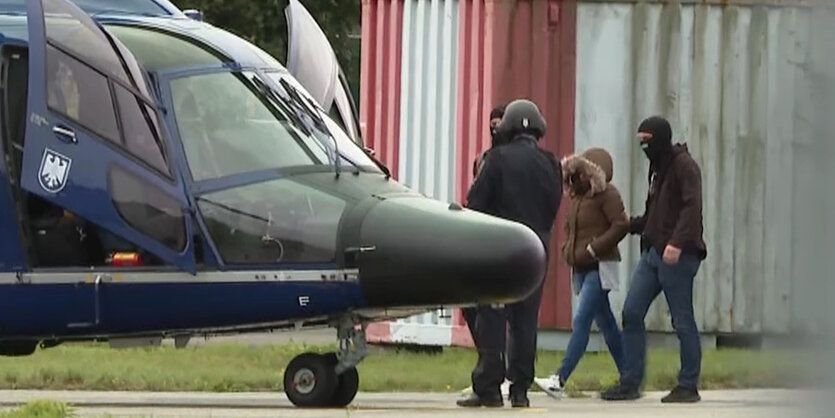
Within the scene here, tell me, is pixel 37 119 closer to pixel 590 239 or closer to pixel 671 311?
pixel 590 239

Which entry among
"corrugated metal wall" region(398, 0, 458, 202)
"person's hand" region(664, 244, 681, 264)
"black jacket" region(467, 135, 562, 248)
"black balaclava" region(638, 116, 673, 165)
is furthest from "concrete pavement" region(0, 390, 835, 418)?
"corrugated metal wall" region(398, 0, 458, 202)

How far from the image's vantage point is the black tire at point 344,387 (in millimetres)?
10594

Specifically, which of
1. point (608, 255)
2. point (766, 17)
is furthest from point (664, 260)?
point (766, 17)

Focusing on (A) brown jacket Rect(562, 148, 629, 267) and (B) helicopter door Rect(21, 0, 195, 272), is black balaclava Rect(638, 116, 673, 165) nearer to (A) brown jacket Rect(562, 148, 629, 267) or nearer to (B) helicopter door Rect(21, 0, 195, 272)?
(A) brown jacket Rect(562, 148, 629, 267)

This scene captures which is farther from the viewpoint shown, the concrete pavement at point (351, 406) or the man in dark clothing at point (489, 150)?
the man in dark clothing at point (489, 150)

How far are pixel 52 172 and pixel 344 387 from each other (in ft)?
6.35

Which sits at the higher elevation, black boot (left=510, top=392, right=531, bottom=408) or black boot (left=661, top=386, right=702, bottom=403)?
black boot (left=510, top=392, right=531, bottom=408)

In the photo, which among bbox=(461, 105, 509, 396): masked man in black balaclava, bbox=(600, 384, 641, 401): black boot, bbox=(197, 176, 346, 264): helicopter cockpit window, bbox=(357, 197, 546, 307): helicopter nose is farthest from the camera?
bbox=(600, 384, 641, 401): black boot

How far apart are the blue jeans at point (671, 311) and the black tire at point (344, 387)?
1864 mm

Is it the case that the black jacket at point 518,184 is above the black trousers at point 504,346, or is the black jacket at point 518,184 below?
above

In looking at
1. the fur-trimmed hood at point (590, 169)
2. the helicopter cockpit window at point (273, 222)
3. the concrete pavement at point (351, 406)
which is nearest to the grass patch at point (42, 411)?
the concrete pavement at point (351, 406)

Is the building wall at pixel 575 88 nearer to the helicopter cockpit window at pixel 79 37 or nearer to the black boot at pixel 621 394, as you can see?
the black boot at pixel 621 394

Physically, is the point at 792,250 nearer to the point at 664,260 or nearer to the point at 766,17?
the point at 766,17

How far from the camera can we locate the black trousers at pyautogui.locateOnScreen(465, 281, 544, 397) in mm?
10594
